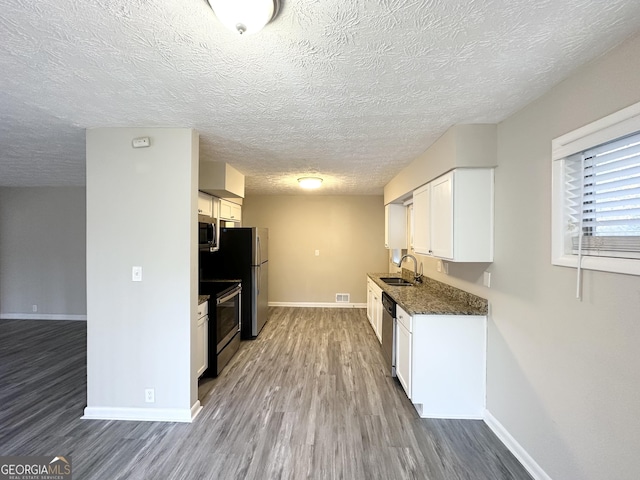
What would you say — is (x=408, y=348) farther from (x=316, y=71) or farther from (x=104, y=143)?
(x=104, y=143)

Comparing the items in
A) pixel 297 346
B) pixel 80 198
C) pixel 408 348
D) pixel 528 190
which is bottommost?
pixel 297 346

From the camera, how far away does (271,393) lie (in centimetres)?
273

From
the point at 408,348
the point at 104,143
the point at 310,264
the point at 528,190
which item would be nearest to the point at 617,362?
the point at 528,190

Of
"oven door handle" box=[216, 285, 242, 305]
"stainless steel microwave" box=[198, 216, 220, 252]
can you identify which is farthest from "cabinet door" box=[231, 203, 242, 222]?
"stainless steel microwave" box=[198, 216, 220, 252]

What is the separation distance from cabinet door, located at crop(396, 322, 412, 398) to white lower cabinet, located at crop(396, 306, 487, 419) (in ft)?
0.23

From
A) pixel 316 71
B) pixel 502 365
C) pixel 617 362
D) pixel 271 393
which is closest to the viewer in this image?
pixel 617 362

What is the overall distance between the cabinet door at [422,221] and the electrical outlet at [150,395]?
278cm

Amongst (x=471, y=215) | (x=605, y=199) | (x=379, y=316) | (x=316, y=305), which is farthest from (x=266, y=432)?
(x=316, y=305)

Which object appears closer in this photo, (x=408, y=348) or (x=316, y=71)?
(x=316, y=71)

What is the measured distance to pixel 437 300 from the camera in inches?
109

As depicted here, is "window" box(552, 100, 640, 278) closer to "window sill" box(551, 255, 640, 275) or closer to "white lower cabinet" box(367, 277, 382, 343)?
"window sill" box(551, 255, 640, 275)

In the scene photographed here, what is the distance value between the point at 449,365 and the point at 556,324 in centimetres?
96

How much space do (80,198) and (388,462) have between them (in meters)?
6.27

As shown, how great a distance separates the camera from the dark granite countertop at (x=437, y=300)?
2354mm
